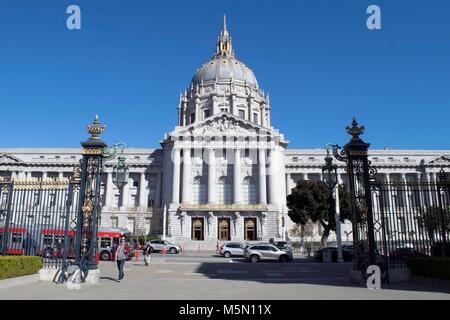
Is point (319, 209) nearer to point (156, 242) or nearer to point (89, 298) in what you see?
point (156, 242)

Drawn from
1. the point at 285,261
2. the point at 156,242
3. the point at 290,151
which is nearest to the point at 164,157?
the point at 290,151

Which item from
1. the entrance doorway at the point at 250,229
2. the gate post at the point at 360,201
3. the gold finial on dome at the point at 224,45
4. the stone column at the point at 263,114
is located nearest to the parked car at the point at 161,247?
the entrance doorway at the point at 250,229

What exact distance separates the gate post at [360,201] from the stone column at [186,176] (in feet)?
163

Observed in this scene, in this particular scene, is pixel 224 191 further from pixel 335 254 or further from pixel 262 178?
pixel 335 254

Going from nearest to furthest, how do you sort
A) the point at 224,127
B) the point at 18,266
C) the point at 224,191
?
the point at 18,266
the point at 224,191
the point at 224,127

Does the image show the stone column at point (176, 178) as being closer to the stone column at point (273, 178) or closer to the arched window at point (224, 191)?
the arched window at point (224, 191)

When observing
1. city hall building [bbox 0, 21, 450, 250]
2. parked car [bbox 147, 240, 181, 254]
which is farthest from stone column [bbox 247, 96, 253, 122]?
parked car [bbox 147, 240, 181, 254]

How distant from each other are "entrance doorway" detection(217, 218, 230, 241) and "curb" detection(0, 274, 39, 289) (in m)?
47.8

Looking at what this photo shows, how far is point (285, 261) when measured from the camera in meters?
30.4

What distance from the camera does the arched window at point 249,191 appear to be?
6562 cm

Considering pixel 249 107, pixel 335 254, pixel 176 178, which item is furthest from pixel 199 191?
pixel 335 254

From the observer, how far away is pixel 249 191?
66.4m

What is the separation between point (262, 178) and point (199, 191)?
11.2 meters

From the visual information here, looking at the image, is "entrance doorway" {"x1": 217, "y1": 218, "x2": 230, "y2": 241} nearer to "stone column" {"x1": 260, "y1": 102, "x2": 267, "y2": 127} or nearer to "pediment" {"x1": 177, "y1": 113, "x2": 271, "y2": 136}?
"pediment" {"x1": 177, "y1": 113, "x2": 271, "y2": 136}
